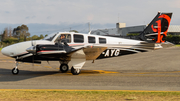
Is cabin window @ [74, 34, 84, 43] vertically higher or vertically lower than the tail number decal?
higher

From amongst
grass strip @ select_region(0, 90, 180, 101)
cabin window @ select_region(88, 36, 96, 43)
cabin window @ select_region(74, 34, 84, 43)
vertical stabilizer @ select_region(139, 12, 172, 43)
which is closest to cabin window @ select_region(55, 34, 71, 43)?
cabin window @ select_region(74, 34, 84, 43)

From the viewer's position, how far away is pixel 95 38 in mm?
14133

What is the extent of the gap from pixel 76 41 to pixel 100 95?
6747 millimetres

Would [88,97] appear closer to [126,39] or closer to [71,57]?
[71,57]

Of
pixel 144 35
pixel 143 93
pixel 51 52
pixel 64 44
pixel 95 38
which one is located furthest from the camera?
pixel 144 35

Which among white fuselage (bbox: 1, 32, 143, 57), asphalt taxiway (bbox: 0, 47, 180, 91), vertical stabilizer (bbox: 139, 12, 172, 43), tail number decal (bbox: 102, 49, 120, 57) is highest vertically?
vertical stabilizer (bbox: 139, 12, 172, 43)

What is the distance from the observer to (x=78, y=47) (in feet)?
44.4

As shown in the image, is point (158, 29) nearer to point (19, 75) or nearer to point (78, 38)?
point (78, 38)

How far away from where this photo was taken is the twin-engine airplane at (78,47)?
40.5 feet

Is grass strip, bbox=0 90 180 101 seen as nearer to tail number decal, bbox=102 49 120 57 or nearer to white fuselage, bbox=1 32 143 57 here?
white fuselage, bbox=1 32 143 57

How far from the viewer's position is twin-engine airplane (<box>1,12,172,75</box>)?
1235 cm

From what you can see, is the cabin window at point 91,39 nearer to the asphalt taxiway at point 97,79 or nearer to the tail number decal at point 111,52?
the tail number decal at point 111,52

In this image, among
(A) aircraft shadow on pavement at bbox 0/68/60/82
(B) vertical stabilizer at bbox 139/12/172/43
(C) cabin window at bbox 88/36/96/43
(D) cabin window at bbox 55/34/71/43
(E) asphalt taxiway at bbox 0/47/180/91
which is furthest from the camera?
(B) vertical stabilizer at bbox 139/12/172/43

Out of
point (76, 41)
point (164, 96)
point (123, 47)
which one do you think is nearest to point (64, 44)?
point (76, 41)
